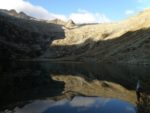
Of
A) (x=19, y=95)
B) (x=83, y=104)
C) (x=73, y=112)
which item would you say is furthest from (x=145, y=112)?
(x=19, y=95)

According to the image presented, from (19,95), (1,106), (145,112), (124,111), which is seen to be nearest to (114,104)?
(124,111)

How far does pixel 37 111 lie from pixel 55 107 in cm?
432

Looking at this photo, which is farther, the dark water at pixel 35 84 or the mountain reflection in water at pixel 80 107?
the dark water at pixel 35 84

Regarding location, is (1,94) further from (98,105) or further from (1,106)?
(98,105)

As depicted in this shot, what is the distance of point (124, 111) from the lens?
144 feet

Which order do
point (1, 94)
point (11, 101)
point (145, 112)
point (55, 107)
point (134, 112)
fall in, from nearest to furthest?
point (145, 112)
point (134, 112)
point (55, 107)
point (11, 101)
point (1, 94)

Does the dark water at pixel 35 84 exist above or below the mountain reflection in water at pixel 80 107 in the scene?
below

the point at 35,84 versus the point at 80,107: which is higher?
the point at 80,107

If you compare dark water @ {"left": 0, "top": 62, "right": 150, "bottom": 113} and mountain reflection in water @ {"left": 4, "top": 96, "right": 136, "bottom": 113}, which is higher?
mountain reflection in water @ {"left": 4, "top": 96, "right": 136, "bottom": 113}

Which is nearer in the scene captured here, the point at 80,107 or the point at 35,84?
the point at 80,107

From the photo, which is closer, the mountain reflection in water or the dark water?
the mountain reflection in water

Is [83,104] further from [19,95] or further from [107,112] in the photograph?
[19,95]

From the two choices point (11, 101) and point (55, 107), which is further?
point (11, 101)

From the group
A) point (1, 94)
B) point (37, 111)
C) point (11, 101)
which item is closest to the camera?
point (37, 111)
